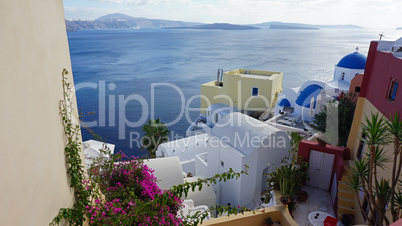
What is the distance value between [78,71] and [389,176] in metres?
92.9

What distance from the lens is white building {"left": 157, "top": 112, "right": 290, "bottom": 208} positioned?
13.0 metres

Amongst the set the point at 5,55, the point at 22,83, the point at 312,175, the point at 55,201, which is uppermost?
the point at 5,55

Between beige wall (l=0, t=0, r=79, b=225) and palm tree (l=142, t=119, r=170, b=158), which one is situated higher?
beige wall (l=0, t=0, r=79, b=225)

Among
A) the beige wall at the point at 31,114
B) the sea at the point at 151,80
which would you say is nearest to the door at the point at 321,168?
the beige wall at the point at 31,114

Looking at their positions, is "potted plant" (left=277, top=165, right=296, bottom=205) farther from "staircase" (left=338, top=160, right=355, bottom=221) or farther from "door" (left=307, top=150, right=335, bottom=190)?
"staircase" (left=338, top=160, right=355, bottom=221)

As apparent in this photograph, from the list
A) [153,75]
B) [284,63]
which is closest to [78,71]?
[153,75]

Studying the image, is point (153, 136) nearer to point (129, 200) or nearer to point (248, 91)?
point (248, 91)

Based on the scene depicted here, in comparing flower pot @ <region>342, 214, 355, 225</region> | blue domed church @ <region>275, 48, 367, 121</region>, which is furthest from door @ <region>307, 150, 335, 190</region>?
blue domed church @ <region>275, 48, 367, 121</region>

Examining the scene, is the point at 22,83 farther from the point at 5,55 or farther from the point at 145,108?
the point at 145,108

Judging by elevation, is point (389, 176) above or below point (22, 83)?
below

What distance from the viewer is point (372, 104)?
845cm

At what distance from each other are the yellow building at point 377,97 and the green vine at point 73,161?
6193 mm

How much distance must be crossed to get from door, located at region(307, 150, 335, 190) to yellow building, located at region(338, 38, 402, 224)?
2.35ft

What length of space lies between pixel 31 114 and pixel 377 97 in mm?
8750
